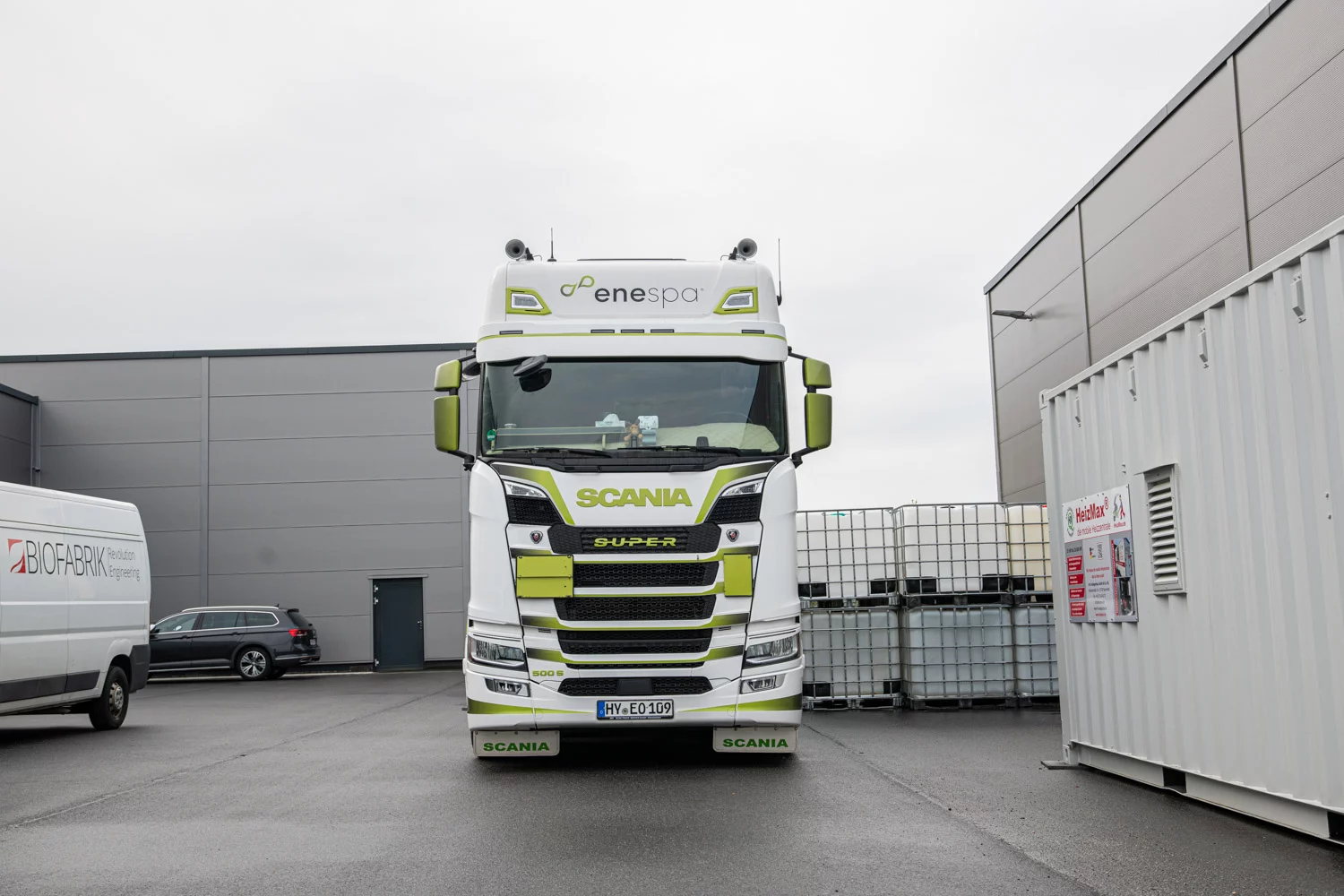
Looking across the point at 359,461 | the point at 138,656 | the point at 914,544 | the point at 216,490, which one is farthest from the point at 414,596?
the point at 914,544

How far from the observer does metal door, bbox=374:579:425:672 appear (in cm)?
3050

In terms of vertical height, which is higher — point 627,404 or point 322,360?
point 322,360

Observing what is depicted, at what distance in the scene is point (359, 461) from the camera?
31.0 m

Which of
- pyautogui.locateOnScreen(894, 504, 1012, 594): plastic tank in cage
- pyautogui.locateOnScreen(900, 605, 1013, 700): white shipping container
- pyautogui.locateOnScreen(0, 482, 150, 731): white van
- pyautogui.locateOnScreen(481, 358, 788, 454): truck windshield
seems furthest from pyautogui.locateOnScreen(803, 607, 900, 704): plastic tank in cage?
pyautogui.locateOnScreen(0, 482, 150, 731): white van

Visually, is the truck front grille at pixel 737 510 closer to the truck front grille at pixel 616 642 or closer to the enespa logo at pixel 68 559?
the truck front grille at pixel 616 642

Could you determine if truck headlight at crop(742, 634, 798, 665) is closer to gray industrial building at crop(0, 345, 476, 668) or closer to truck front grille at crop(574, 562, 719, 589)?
truck front grille at crop(574, 562, 719, 589)

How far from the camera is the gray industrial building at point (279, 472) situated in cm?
3066

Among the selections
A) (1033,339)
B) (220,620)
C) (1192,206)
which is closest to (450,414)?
(1192,206)

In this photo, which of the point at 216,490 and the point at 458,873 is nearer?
the point at 458,873

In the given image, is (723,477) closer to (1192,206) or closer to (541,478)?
(541,478)

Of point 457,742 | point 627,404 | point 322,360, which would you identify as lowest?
point 457,742

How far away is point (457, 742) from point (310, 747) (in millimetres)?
1362

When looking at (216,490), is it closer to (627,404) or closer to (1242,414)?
(627,404)

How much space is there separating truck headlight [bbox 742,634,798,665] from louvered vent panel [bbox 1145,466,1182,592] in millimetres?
2635
